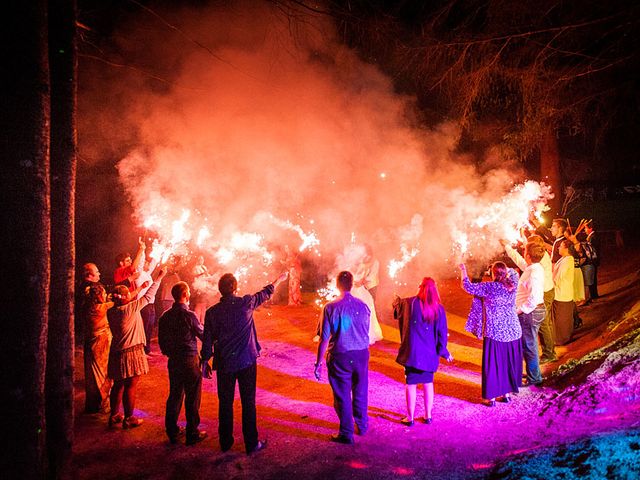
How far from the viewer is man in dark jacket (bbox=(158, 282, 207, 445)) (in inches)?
185

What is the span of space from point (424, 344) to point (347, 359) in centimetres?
95

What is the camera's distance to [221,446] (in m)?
4.53

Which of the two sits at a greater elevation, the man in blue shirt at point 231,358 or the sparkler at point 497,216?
the sparkler at point 497,216

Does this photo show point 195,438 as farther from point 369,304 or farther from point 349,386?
point 369,304

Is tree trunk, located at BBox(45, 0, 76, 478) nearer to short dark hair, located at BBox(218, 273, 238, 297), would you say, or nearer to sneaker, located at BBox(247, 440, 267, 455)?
short dark hair, located at BBox(218, 273, 238, 297)

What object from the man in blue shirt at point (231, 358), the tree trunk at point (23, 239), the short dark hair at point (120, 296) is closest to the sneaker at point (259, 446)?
the man in blue shirt at point (231, 358)

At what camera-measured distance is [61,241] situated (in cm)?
347

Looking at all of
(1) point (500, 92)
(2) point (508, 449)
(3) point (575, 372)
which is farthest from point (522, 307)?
(1) point (500, 92)

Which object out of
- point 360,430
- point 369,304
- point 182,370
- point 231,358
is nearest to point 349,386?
point 360,430

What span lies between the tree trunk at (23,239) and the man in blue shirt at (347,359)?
258 cm

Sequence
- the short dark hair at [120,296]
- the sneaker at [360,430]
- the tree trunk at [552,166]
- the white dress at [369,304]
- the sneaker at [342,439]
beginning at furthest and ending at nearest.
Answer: the tree trunk at [552,166] < the white dress at [369,304] < the short dark hair at [120,296] < the sneaker at [360,430] < the sneaker at [342,439]

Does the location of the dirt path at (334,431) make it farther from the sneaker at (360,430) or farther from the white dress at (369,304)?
the white dress at (369,304)

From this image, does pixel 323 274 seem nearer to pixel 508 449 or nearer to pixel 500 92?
pixel 500 92

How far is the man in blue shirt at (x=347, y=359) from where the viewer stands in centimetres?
464
